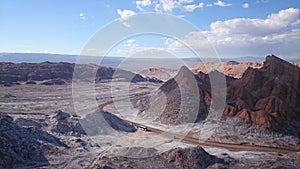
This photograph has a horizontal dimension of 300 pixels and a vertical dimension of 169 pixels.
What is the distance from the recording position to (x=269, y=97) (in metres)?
33.4

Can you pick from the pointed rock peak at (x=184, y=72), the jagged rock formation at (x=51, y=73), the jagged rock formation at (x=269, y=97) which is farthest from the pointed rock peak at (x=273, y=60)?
the jagged rock formation at (x=51, y=73)

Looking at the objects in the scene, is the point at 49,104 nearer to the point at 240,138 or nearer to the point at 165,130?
the point at 165,130

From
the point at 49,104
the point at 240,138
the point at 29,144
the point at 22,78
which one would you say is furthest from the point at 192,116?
the point at 22,78

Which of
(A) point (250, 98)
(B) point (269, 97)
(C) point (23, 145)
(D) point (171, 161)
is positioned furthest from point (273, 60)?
(C) point (23, 145)

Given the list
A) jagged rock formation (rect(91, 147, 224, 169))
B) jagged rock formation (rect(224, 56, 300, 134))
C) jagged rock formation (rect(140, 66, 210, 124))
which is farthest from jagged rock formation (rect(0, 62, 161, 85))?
jagged rock formation (rect(91, 147, 224, 169))

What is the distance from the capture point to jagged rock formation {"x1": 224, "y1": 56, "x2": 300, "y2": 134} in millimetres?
29844

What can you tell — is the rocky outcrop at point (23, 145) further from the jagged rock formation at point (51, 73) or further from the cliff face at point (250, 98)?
the jagged rock formation at point (51, 73)

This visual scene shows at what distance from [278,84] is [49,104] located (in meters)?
32.0

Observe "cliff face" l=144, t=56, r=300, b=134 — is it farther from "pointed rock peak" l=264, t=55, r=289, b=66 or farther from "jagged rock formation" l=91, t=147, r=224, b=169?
"jagged rock formation" l=91, t=147, r=224, b=169

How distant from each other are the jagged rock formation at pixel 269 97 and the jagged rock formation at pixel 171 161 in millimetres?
11187

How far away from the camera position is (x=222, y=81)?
141ft

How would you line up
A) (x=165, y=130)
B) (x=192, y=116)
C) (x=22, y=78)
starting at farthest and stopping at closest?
(x=22, y=78) < (x=192, y=116) < (x=165, y=130)

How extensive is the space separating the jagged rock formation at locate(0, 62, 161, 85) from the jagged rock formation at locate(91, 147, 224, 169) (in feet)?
189

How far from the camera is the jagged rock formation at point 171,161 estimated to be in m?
19.2
